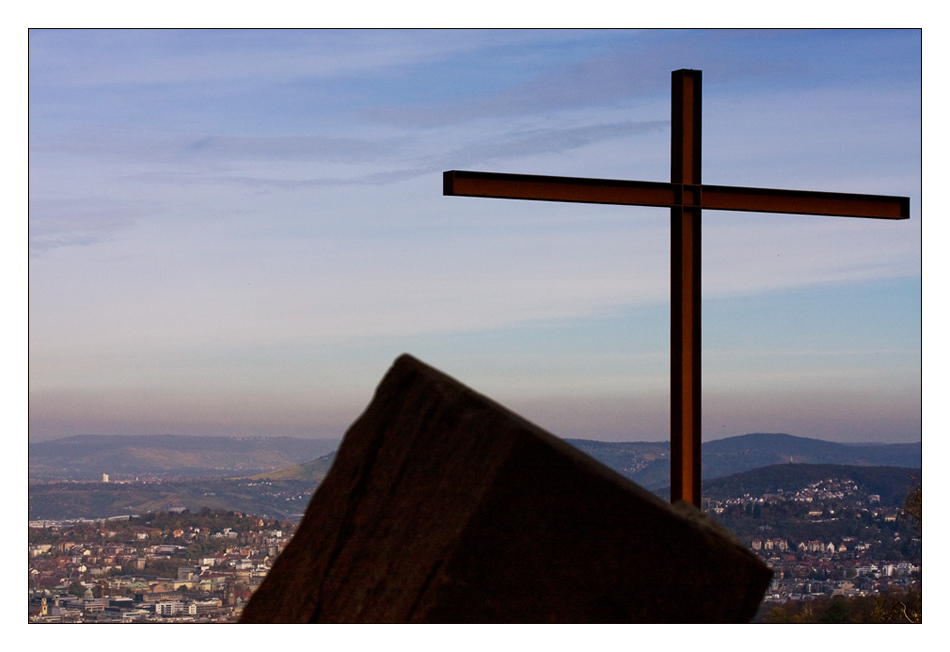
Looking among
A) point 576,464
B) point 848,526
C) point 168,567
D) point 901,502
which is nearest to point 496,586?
point 576,464

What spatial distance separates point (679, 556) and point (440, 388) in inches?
52.4

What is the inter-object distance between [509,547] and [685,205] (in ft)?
12.3

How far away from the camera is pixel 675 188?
7020 millimetres

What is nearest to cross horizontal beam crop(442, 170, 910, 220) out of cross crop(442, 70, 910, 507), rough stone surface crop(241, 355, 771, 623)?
cross crop(442, 70, 910, 507)

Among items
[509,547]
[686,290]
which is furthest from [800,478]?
[509,547]

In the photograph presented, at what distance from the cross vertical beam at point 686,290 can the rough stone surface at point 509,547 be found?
236 cm

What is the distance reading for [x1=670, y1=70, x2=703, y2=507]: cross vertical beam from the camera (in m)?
6.82

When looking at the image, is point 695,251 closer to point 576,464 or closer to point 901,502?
point 576,464

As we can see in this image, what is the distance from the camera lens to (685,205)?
23.0 feet

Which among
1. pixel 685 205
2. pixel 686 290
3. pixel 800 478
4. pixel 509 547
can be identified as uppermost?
pixel 685 205

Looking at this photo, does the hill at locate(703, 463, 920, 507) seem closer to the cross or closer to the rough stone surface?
the cross

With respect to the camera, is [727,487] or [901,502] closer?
[727,487]

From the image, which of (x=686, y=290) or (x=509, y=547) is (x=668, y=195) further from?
(x=509, y=547)

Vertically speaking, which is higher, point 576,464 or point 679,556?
point 576,464
